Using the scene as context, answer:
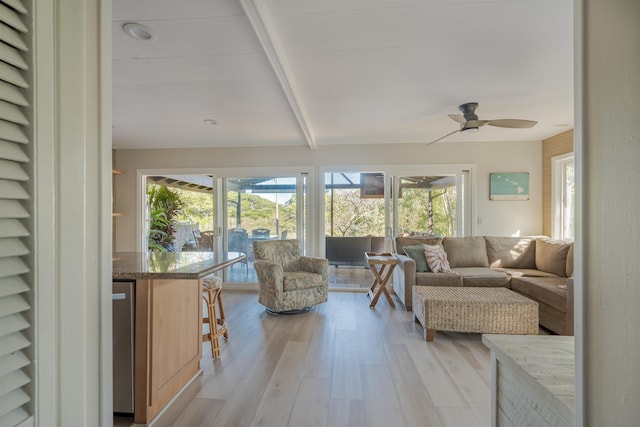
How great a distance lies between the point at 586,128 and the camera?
58cm

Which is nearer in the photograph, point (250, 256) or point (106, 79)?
point (106, 79)

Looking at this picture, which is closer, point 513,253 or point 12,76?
point 12,76

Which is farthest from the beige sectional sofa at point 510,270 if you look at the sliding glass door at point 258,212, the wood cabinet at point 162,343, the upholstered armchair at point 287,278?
the wood cabinet at point 162,343

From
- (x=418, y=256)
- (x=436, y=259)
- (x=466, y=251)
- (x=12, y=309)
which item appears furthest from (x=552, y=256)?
(x=12, y=309)

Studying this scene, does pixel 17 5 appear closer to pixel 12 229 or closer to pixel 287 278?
pixel 12 229

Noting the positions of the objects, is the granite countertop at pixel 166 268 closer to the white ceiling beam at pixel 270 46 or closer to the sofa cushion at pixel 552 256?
the white ceiling beam at pixel 270 46

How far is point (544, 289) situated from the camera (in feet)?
10.3

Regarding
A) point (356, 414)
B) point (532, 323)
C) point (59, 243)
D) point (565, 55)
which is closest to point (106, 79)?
point (59, 243)

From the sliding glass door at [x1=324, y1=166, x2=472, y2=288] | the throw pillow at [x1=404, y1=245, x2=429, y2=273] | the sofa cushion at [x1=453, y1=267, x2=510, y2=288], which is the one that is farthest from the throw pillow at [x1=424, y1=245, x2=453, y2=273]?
the sliding glass door at [x1=324, y1=166, x2=472, y2=288]

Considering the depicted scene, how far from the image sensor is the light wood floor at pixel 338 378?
1.77m

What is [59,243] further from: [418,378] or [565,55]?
[565,55]

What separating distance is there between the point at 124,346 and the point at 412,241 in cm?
356

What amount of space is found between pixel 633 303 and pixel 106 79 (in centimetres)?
118

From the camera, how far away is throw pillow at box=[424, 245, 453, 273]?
379 cm
